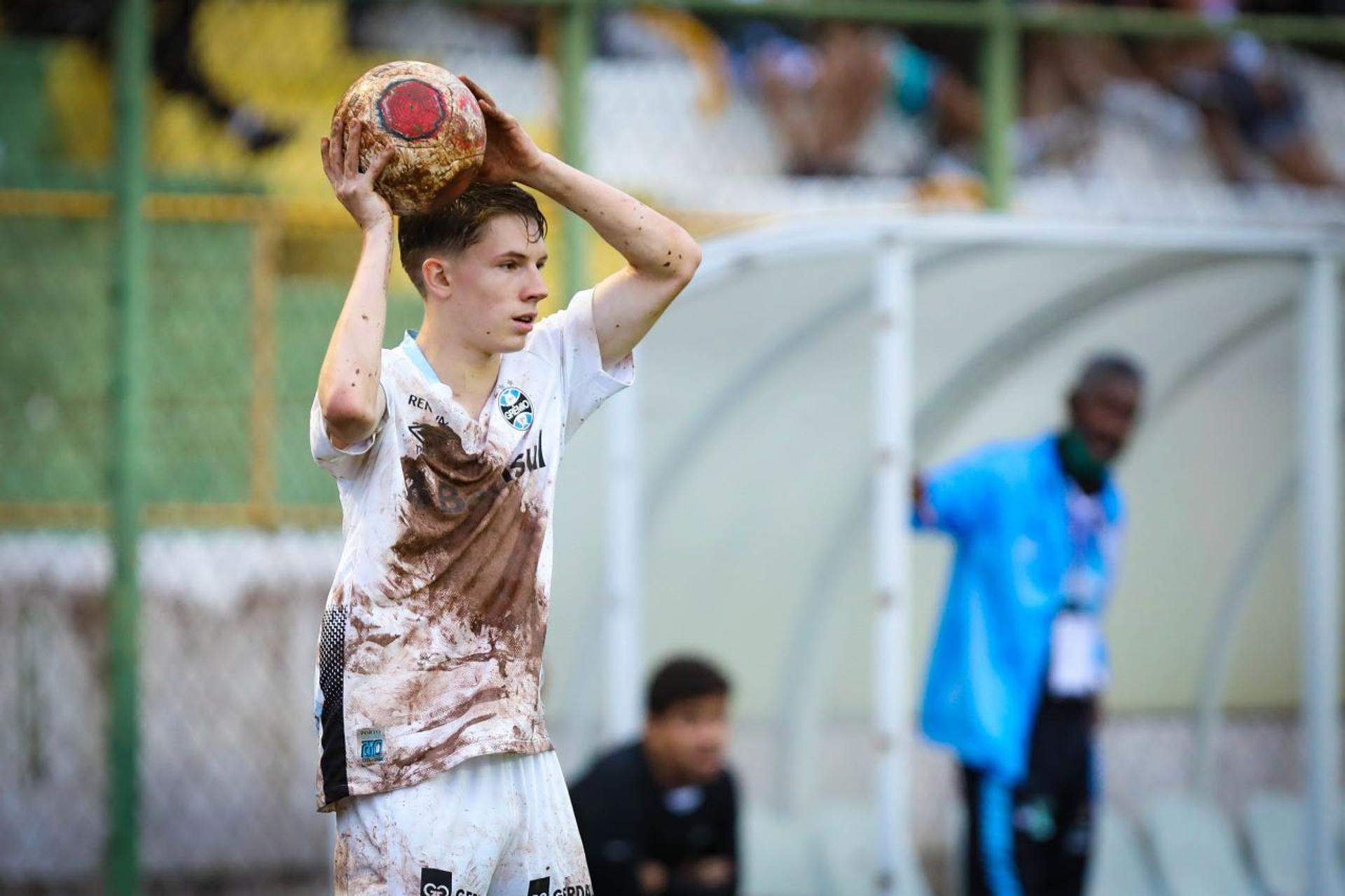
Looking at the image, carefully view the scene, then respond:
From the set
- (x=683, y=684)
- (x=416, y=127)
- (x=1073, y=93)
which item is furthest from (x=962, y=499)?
(x=1073, y=93)

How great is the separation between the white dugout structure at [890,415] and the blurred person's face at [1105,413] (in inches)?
21.7

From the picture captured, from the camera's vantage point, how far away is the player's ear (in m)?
2.85

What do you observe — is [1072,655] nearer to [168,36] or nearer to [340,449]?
[340,449]

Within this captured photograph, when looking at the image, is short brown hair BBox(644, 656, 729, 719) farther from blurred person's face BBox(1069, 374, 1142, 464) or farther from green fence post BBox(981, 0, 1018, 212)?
green fence post BBox(981, 0, 1018, 212)

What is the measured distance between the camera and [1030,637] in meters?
5.41

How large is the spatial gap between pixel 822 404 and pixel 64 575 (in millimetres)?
3010

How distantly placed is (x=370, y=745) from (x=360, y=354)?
2.00 ft

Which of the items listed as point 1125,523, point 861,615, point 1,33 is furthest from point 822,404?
point 1,33

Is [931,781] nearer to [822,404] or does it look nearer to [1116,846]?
[1116,846]

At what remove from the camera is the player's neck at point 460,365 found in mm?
2846

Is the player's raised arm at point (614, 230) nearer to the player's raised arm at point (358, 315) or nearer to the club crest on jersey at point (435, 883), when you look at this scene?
the player's raised arm at point (358, 315)

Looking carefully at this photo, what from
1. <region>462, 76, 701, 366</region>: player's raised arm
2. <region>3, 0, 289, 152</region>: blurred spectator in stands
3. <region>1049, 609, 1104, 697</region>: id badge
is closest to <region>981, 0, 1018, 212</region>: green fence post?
<region>1049, 609, 1104, 697</region>: id badge

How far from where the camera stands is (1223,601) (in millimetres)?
7363

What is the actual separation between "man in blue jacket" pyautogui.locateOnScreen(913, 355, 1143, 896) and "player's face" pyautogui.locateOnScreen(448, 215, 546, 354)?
2.94 m
